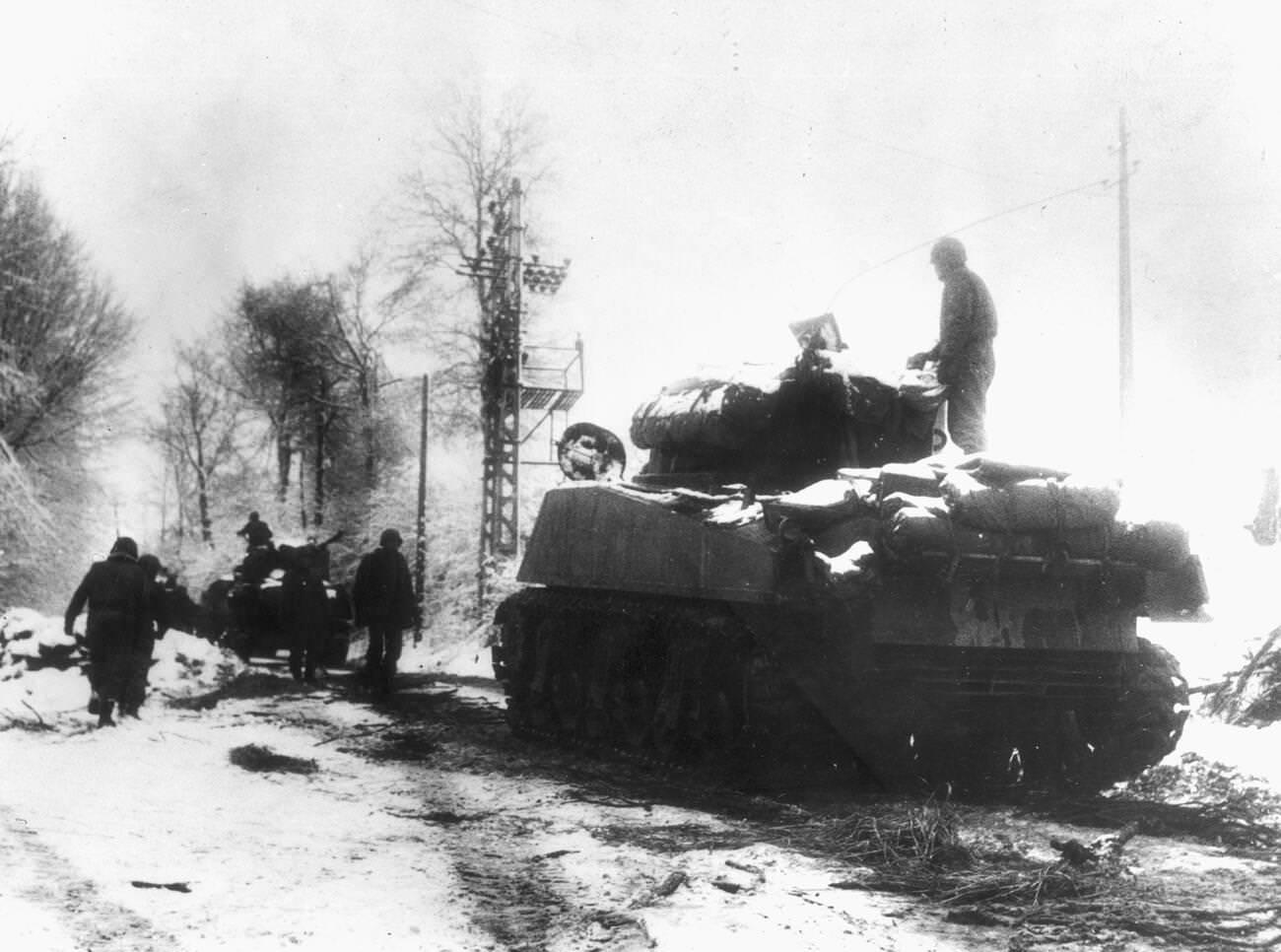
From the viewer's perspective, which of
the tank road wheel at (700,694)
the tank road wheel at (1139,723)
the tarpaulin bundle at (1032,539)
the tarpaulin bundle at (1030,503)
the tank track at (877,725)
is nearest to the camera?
the tarpaulin bundle at (1032,539)

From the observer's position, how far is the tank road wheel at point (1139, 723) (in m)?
8.15

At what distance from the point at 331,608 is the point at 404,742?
9.25 meters

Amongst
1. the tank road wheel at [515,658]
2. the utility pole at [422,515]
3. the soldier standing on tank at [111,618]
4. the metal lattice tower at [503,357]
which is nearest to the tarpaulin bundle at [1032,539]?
the tank road wheel at [515,658]

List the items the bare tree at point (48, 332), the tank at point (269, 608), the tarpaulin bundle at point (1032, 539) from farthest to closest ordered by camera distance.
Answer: the tank at point (269, 608) → the bare tree at point (48, 332) → the tarpaulin bundle at point (1032, 539)

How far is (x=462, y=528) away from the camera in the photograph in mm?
23859

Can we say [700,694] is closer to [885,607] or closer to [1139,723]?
[885,607]

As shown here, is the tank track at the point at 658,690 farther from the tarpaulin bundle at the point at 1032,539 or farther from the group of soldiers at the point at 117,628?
the group of soldiers at the point at 117,628

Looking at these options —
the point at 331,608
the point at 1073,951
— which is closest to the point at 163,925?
the point at 1073,951

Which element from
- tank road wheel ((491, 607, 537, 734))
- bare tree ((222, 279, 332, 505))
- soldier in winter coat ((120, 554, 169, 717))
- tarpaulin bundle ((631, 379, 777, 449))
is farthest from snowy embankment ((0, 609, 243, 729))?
bare tree ((222, 279, 332, 505))

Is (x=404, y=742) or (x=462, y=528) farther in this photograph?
(x=462, y=528)

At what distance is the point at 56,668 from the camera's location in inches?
467

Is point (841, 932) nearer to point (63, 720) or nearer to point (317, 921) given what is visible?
point (317, 921)

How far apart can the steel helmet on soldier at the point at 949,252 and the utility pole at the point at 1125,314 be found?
6077 millimetres

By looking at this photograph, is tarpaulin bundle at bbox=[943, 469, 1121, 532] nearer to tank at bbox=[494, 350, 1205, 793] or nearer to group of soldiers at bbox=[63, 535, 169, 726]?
tank at bbox=[494, 350, 1205, 793]
